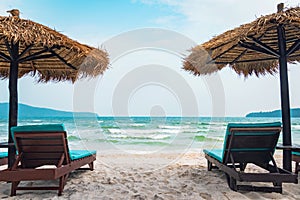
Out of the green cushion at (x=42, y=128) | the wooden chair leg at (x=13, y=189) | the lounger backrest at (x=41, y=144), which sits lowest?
the wooden chair leg at (x=13, y=189)

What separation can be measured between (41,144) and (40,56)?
1.24m

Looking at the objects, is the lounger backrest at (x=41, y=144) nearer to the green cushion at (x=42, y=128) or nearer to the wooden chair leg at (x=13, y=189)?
the green cushion at (x=42, y=128)

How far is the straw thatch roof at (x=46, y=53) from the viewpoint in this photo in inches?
113

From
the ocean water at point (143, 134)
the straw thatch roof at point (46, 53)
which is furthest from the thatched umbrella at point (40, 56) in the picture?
the ocean water at point (143, 134)

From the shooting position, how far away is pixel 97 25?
9.49 m

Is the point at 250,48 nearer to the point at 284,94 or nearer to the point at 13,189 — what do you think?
the point at 284,94

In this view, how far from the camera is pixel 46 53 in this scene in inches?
147

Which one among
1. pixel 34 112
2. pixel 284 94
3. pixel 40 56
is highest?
pixel 40 56

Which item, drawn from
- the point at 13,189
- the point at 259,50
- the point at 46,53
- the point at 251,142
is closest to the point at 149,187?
the point at 251,142

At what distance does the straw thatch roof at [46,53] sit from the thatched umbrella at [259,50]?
1484mm

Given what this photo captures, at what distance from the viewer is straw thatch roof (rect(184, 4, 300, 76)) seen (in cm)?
283

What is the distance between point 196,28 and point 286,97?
5824 millimetres

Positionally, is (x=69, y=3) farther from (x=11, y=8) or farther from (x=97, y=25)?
(x=11, y=8)

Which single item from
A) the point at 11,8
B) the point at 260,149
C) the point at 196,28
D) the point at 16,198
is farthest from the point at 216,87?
the point at 16,198
